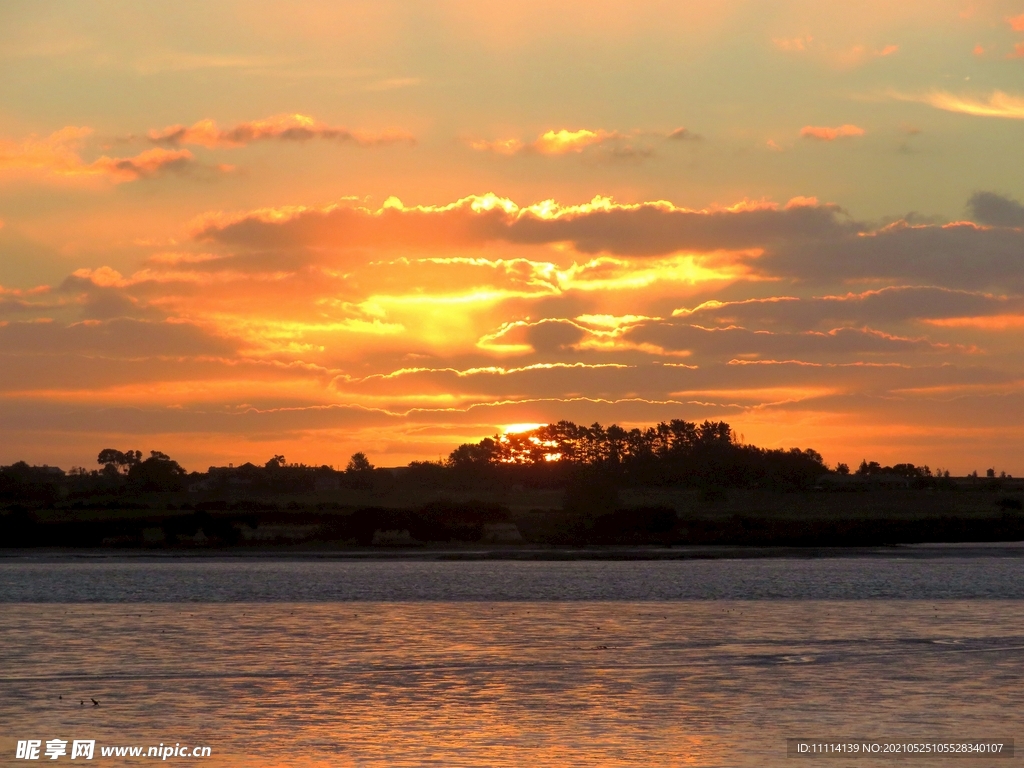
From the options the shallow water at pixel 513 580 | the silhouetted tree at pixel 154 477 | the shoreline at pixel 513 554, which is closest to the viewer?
the shallow water at pixel 513 580

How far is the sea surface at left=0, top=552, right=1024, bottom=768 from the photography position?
2308 centimetres

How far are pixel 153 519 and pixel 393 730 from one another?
102 m

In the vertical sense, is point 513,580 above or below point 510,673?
below

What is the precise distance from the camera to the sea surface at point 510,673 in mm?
23078

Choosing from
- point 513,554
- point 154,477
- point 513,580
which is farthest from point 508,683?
point 154,477

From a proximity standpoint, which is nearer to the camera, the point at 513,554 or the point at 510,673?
the point at 510,673

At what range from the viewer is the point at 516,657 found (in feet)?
114

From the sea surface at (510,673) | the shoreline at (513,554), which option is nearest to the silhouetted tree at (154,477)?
the shoreline at (513,554)

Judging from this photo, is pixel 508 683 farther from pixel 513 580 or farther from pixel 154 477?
pixel 154 477

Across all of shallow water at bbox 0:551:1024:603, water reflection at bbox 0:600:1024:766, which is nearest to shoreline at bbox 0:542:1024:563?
shallow water at bbox 0:551:1024:603

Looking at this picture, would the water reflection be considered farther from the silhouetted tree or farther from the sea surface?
the silhouetted tree

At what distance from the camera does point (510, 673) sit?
3150 cm

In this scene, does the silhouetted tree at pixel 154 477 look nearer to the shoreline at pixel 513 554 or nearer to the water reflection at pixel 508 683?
the shoreline at pixel 513 554

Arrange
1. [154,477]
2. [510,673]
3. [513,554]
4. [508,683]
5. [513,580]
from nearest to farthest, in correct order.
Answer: [508,683], [510,673], [513,580], [513,554], [154,477]
